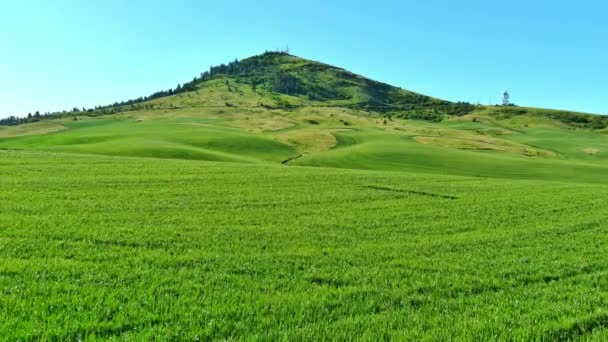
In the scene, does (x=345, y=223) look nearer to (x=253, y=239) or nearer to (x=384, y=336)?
(x=253, y=239)

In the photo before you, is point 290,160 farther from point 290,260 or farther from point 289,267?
point 289,267

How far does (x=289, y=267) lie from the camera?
13977 millimetres

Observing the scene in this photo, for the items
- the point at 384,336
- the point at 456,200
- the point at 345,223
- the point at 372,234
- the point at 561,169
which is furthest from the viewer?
the point at 561,169

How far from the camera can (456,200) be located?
32.1 metres

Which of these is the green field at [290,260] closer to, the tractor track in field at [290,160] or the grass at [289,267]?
the grass at [289,267]

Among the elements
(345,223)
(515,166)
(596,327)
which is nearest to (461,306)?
(596,327)

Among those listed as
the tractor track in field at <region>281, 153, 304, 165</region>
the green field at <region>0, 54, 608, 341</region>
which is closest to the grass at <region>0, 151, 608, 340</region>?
the green field at <region>0, 54, 608, 341</region>

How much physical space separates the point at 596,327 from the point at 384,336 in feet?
14.8

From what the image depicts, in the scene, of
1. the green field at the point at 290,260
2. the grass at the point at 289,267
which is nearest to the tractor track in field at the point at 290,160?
the green field at the point at 290,260

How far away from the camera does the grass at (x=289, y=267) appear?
9594mm

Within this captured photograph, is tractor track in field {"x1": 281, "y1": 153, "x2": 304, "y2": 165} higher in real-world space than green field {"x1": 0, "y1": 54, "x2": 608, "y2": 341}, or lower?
lower

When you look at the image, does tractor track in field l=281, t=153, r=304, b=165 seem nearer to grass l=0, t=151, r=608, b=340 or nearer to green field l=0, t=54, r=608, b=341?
green field l=0, t=54, r=608, b=341

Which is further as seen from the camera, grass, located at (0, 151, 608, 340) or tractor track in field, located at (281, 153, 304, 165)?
tractor track in field, located at (281, 153, 304, 165)

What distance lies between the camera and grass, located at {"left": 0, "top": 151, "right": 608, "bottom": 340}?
31.5 feet
